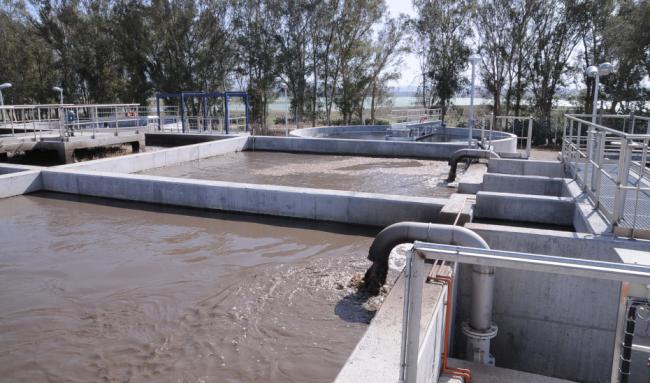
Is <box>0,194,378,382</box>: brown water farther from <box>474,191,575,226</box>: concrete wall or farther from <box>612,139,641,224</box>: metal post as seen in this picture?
<box>612,139,641,224</box>: metal post

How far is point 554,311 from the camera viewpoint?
18.4ft

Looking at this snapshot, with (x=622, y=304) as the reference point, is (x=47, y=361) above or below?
below

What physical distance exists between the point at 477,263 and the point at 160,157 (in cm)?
1366

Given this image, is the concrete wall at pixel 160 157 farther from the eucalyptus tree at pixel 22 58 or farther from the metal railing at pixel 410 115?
the eucalyptus tree at pixel 22 58

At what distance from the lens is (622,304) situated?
2645 mm

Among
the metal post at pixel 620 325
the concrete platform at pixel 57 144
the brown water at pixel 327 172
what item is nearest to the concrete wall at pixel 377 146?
the brown water at pixel 327 172

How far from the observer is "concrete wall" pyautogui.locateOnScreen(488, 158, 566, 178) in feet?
34.2

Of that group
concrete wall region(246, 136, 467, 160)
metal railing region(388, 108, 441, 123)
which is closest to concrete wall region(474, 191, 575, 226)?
concrete wall region(246, 136, 467, 160)

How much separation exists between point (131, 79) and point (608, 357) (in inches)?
1328

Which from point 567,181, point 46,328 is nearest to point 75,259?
point 46,328

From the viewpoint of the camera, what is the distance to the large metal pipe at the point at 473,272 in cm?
445

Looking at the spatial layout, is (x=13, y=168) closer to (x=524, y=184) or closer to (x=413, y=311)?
(x=524, y=184)

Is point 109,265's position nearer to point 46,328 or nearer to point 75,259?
point 75,259

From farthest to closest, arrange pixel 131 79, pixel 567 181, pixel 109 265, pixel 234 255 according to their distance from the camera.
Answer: pixel 131 79 < pixel 567 181 < pixel 234 255 < pixel 109 265
